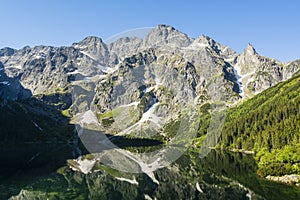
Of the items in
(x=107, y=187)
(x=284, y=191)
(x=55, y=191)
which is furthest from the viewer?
(x=107, y=187)

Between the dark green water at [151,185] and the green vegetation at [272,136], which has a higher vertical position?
the green vegetation at [272,136]

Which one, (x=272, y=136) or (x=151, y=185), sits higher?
(x=272, y=136)

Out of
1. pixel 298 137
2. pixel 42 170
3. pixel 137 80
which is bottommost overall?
pixel 42 170

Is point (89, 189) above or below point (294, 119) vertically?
below

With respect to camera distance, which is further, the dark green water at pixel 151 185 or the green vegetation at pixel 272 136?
the green vegetation at pixel 272 136

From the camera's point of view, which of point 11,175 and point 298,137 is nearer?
point 11,175

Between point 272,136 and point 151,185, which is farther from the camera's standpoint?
point 272,136

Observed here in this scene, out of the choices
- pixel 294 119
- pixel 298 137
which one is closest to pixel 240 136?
pixel 294 119

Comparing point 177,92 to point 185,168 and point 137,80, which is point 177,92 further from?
point 185,168

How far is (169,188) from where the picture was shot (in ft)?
155

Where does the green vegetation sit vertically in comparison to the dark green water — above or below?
above

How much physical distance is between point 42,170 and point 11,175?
9183 millimetres

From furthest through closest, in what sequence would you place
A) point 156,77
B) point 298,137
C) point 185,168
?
point 298,137 < point 185,168 < point 156,77

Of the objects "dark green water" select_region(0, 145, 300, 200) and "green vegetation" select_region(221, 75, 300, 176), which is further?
"green vegetation" select_region(221, 75, 300, 176)
